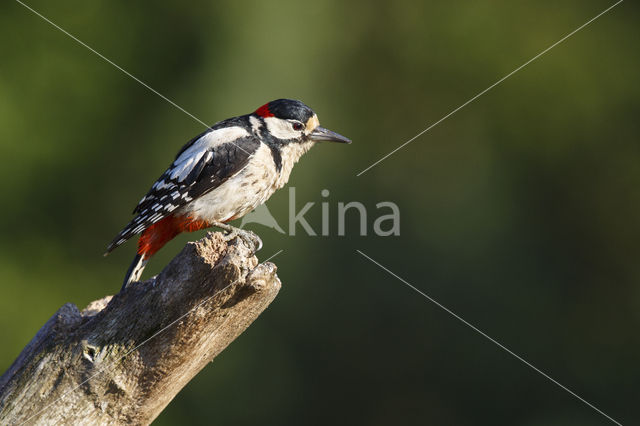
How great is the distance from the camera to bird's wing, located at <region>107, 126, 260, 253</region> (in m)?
3.56

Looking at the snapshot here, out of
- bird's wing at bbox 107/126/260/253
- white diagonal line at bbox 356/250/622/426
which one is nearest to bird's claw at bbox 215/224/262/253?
bird's wing at bbox 107/126/260/253

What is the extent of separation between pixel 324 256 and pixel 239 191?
7.66 ft

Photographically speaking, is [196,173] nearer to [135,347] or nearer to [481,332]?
[135,347]

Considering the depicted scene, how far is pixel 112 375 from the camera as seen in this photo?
8.36ft

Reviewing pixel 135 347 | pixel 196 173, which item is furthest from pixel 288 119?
pixel 135 347

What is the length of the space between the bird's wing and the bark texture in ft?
3.12

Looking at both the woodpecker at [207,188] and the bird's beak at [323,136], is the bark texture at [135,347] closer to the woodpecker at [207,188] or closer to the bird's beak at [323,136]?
the woodpecker at [207,188]

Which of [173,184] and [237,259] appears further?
[173,184]

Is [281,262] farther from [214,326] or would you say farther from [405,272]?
[214,326]

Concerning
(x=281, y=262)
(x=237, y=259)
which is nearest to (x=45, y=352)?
(x=237, y=259)

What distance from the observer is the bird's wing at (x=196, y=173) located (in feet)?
11.7

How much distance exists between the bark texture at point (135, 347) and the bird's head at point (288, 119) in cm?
149

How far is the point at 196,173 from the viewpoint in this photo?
3650mm

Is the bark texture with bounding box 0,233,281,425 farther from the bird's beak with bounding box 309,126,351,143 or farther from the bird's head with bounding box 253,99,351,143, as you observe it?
the bird's beak with bounding box 309,126,351,143
